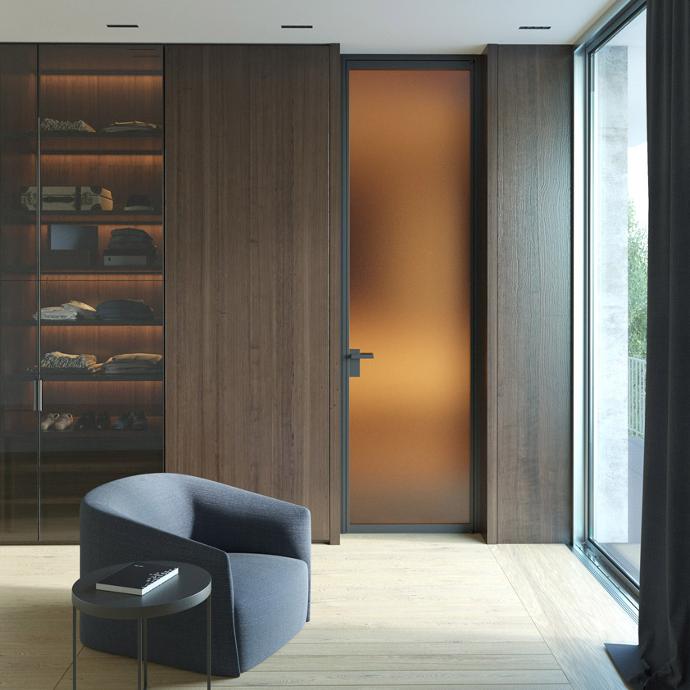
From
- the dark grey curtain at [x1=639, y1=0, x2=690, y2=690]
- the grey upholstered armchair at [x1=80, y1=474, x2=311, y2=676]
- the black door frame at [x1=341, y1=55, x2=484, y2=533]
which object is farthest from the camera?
the black door frame at [x1=341, y1=55, x2=484, y2=533]

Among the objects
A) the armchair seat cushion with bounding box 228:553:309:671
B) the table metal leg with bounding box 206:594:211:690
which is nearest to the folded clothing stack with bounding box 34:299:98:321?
the armchair seat cushion with bounding box 228:553:309:671

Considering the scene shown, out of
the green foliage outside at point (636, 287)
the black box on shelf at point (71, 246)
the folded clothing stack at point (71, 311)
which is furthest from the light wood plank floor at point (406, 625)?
the black box on shelf at point (71, 246)

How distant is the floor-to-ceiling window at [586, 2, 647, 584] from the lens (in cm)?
389

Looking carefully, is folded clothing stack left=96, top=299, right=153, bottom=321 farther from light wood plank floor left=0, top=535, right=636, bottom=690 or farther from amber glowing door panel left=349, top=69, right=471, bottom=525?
light wood plank floor left=0, top=535, right=636, bottom=690

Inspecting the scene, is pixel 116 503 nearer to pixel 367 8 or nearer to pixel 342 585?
pixel 342 585

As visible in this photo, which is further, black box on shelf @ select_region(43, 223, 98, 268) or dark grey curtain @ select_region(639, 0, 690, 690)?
black box on shelf @ select_region(43, 223, 98, 268)

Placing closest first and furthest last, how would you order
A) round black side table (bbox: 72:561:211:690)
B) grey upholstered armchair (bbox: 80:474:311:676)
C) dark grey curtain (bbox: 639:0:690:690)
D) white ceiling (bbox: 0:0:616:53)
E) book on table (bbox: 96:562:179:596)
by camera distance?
round black side table (bbox: 72:561:211:690), book on table (bbox: 96:562:179:596), dark grey curtain (bbox: 639:0:690:690), grey upholstered armchair (bbox: 80:474:311:676), white ceiling (bbox: 0:0:616:53)

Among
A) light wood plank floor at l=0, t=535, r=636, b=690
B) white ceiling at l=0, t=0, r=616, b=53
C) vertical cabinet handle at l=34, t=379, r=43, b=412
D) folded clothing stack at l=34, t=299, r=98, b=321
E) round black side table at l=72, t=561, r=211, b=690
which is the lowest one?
light wood plank floor at l=0, t=535, r=636, b=690

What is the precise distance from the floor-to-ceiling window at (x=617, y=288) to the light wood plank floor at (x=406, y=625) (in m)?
0.39

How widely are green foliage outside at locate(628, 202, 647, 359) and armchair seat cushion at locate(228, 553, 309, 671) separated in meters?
1.82

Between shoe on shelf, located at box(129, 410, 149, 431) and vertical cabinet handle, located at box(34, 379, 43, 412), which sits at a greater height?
vertical cabinet handle, located at box(34, 379, 43, 412)

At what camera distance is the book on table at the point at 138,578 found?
256 cm

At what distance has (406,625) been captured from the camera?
141 inches

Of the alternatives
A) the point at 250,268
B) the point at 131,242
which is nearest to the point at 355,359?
the point at 250,268
